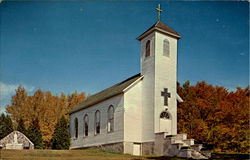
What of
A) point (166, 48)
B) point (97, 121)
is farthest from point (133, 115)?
point (166, 48)

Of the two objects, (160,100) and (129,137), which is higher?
(160,100)

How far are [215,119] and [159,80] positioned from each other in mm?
11178

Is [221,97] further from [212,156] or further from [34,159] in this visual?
[34,159]

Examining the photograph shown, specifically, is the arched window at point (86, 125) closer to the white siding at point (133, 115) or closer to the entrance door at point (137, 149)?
the white siding at point (133, 115)

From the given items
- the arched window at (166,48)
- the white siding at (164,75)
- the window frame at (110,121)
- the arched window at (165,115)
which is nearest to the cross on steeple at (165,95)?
the white siding at (164,75)

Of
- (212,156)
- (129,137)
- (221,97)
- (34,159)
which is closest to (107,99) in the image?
(129,137)

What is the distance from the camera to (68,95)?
212ft

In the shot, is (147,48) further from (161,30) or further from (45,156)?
(45,156)

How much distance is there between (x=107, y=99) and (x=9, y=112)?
91.1 ft

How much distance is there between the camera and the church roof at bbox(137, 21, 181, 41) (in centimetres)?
2944

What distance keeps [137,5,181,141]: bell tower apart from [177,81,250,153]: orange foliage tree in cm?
740

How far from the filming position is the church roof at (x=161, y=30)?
29.4 metres

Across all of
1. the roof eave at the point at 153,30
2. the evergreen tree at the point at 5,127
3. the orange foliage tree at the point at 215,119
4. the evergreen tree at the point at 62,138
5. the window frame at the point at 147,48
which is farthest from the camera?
the evergreen tree at the point at 5,127

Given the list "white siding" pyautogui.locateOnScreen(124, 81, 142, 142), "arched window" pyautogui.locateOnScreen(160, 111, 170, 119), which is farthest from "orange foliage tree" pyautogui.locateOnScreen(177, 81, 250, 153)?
"white siding" pyautogui.locateOnScreen(124, 81, 142, 142)
